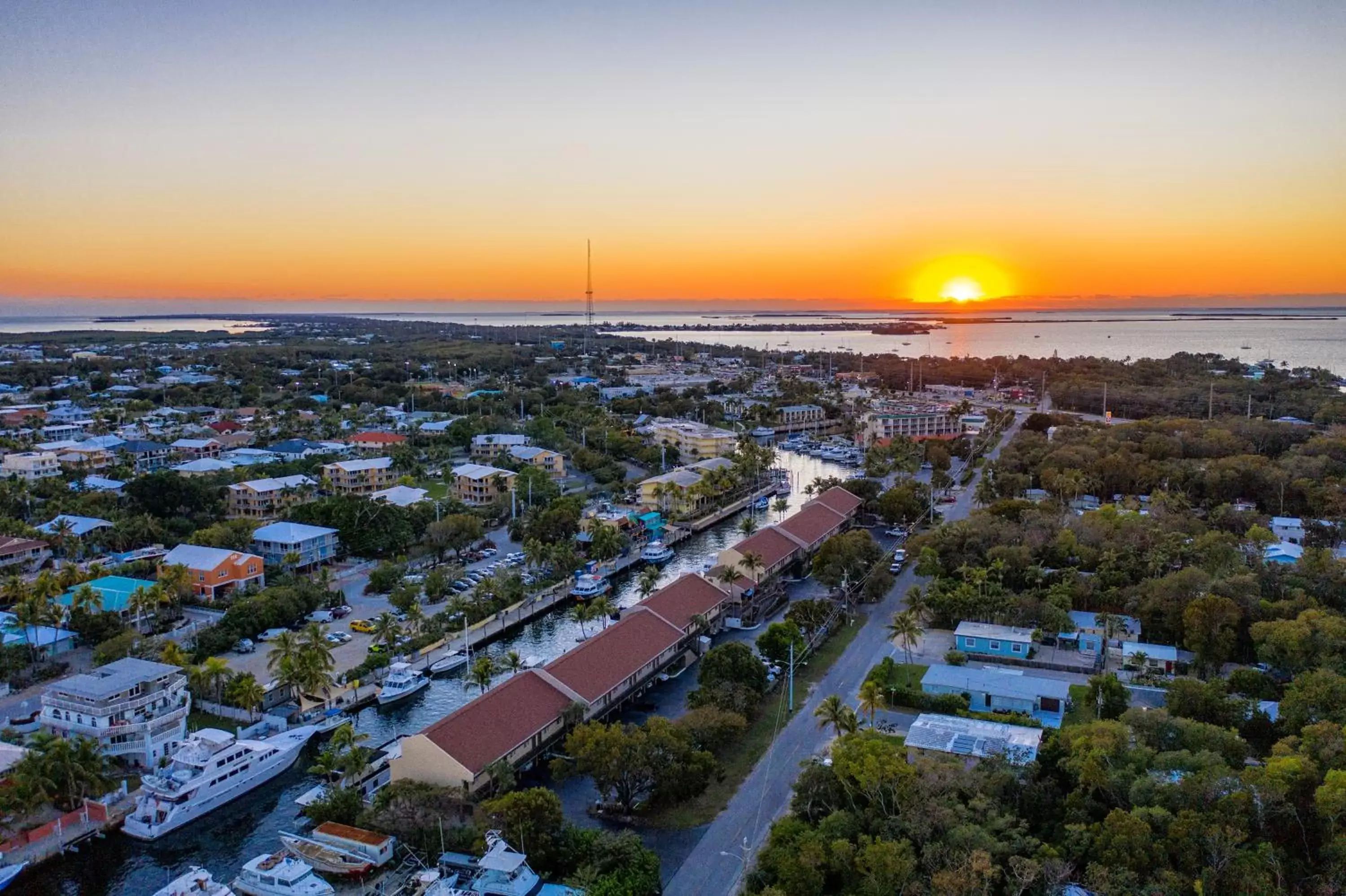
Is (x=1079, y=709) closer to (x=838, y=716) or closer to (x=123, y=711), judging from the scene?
(x=838, y=716)

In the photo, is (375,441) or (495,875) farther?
(375,441)

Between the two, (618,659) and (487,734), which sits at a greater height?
(487,734)

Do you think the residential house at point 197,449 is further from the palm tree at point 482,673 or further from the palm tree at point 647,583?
the palm tree at point 482,673

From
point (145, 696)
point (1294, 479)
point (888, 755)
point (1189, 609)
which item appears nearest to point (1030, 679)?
point (1189, 609)

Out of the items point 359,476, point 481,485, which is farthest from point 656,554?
point 359,476

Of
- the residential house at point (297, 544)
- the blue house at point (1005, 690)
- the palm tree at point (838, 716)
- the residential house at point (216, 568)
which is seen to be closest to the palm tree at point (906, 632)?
the blue house at point (1005, 690)
